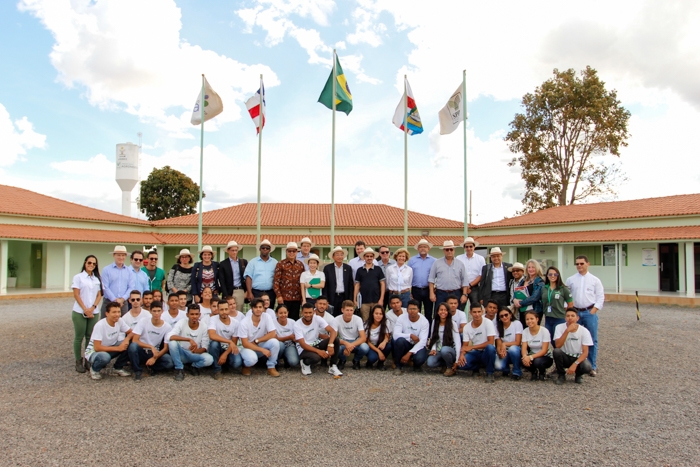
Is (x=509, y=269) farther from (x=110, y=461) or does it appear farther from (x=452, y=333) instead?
(x=110, y=461)

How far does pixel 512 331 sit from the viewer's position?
21.6ft

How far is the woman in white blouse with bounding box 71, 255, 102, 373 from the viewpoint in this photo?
6.61m

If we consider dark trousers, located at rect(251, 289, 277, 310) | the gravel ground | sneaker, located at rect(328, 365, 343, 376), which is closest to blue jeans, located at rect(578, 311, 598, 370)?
the gravel ground

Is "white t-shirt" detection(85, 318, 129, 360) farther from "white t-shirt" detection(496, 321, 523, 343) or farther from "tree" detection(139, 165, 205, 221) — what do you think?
"tree" detection(139, 165, 205, 221)

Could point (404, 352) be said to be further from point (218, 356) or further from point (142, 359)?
point (142, 359)

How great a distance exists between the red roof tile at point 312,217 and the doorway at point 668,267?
10193 millimetres

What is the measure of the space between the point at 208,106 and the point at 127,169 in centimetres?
2715

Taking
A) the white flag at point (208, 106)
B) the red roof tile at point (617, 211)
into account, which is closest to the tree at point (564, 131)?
the red roof tile at point (617, 211)

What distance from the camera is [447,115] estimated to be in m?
11.8

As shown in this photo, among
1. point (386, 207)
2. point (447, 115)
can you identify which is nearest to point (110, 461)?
point (447, 115)

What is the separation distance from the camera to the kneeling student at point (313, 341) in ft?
21.8

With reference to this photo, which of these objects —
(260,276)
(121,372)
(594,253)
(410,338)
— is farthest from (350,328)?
(594,253)

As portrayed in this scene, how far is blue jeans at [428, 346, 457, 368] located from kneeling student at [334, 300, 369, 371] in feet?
3.06

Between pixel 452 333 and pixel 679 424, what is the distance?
277 cm
